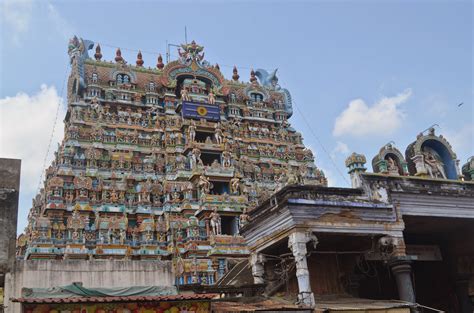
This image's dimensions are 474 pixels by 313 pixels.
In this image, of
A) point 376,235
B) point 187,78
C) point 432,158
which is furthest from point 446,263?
point 187,78

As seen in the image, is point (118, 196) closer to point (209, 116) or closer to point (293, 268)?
point (209, 116)

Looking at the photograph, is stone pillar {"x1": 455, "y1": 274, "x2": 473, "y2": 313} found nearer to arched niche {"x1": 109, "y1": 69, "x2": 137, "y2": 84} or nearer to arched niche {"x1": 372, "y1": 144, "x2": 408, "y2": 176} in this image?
arched niche {"x1": 372, "y1": 144, "x2": 408, "y2": 176}

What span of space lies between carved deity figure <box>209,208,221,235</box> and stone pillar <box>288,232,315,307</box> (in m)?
17.9

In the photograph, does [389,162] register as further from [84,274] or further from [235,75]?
[235,75]

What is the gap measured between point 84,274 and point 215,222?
18.1m

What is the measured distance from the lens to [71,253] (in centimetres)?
3125

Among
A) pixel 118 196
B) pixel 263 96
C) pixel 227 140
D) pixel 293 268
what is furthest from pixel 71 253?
pixel 263 96

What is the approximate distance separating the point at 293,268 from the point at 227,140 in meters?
23.6

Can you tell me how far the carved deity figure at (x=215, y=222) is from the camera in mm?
33375

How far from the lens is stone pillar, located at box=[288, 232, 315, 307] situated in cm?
1515

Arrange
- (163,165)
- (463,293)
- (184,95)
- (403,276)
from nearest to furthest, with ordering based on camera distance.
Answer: (403,276) < (463,293) < (163,165) < (184,95)

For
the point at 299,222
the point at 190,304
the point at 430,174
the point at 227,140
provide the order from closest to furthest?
the point at 190,304 < the point at 299,222 < the point at 430,174 < the point at 227,140

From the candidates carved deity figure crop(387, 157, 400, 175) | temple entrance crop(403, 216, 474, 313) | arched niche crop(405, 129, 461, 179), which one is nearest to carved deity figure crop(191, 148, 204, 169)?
temple entrance crop(403, 216, 474, 313)

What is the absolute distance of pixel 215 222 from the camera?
33656 millimetres
